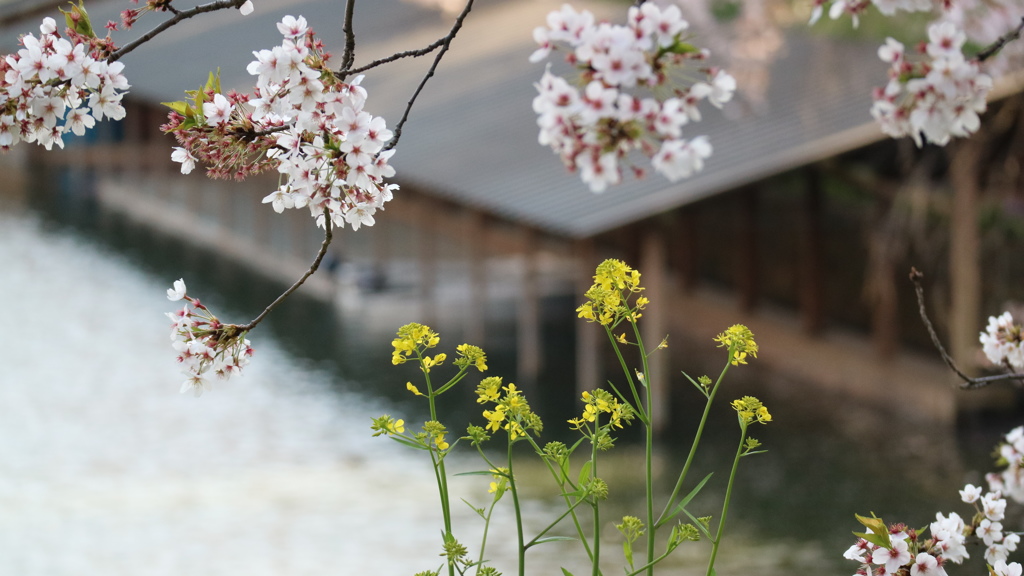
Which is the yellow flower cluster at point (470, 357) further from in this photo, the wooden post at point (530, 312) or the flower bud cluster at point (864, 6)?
the wooden post at point (530, 312)

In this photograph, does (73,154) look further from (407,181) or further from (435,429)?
(435,429)

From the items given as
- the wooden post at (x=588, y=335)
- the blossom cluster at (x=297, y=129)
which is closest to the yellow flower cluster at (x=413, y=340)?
the blossom cluster at (x=297, y=129)

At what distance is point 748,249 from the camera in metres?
8.70

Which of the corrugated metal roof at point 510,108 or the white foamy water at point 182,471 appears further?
the corrugated metal roof at point 510,108

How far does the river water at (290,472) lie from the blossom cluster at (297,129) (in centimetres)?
362

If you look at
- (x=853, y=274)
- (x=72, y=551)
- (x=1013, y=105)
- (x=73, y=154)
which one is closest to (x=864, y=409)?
(x=853, y=274)

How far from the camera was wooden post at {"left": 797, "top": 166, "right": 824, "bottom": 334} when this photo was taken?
8.01 meters

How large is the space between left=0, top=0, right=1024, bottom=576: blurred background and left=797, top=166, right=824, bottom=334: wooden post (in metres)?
0.02

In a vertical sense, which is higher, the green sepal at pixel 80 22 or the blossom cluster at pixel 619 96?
the green sepal at pixel 80 22

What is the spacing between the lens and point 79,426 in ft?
24.8

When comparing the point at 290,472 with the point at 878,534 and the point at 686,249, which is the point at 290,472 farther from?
the point at 878,534

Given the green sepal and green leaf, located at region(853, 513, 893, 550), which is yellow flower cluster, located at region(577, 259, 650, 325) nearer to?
green leaf, located at region(853, 513, 893, 550)

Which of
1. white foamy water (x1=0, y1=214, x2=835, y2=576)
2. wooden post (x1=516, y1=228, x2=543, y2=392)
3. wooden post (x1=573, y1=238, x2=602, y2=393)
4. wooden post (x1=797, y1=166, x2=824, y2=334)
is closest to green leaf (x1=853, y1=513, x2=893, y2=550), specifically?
white foamy water (x1=0, y1=214, x2=835, y2=576)

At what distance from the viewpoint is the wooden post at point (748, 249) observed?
341 inches
